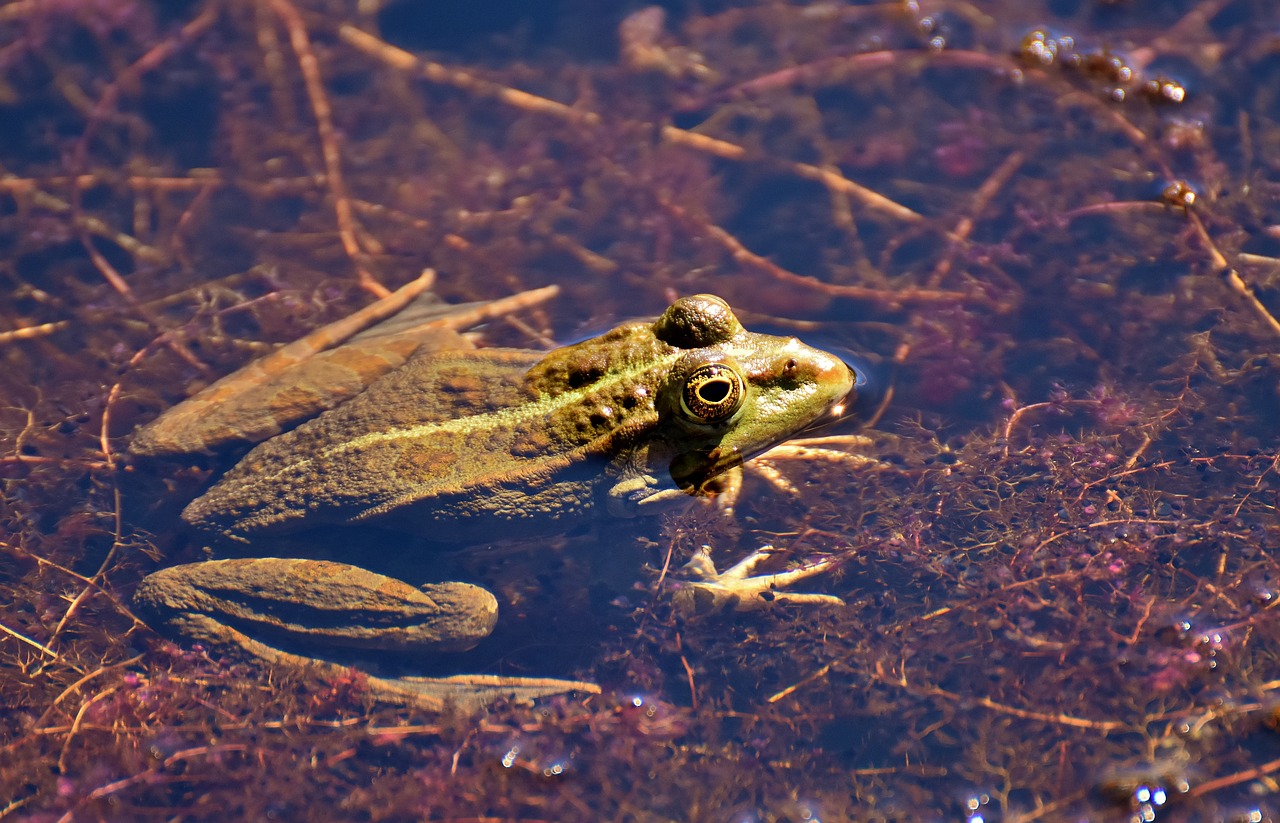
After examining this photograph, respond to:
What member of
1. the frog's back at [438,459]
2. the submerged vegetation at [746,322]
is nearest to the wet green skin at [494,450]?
the frog's back at [438,459]

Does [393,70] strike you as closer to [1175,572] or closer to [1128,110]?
[1128,110]

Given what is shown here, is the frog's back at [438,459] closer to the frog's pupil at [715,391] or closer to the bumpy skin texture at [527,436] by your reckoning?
the bumpy skin texture at [527,436]

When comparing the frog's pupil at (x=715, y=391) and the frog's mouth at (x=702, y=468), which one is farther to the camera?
the frog's mouth at (x=702, y=468)

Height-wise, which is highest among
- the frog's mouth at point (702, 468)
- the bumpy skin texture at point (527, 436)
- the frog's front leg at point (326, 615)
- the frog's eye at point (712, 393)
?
the frog's eye at point (712, 393)

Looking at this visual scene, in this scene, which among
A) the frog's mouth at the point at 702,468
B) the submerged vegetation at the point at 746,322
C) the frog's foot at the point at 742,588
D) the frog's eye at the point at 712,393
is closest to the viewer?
the frog's eye at the point at 712,393

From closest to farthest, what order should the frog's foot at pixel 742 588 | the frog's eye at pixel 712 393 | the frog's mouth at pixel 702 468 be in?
the frog's eye at pixel 712 393
the frog's mouth at pixel 702 468
the frog's foot at pixel 742 588

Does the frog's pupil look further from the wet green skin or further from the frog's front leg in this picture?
the frog's front leg

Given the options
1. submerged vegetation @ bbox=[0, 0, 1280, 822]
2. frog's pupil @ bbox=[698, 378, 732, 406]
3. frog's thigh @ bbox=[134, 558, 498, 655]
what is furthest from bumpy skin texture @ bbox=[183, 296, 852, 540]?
submerged vegetation @ bbox=[0, 0, 1280, 822]

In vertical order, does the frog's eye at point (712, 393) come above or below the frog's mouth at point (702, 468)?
above

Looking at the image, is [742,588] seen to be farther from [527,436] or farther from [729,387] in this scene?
[527,436]
